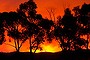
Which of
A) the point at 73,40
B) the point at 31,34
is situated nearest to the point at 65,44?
the point at 73,40

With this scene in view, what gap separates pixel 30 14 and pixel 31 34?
540 centimetres

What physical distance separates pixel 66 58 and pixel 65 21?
1017 centimetres

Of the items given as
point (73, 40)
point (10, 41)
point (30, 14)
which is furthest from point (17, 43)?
point (73, 40)

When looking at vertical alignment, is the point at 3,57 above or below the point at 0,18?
below

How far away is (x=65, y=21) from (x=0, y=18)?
17.9 meters

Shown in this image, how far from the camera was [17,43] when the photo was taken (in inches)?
4075

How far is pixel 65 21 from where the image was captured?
106750mm

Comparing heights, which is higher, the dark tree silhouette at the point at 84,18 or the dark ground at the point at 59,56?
the dark tree silhouette at the point at 84,18

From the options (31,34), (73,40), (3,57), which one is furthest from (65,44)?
(3,57)

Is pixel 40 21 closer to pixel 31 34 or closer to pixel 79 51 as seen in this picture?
pixel 31 34

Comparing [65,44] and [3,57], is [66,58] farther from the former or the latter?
[3,57]

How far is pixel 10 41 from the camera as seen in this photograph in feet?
341

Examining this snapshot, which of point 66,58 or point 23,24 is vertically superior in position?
point 23,24

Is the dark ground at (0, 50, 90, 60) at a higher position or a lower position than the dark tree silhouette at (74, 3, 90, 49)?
lower
